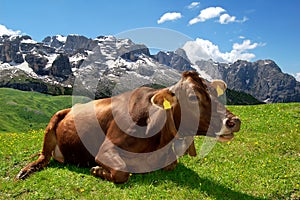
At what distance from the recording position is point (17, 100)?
195 m

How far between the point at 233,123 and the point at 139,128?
2.76m

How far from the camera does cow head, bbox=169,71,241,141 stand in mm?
8438

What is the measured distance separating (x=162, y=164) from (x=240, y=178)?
2.51 meters

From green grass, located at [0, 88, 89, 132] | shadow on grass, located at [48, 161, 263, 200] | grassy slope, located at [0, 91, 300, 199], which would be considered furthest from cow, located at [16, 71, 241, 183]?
green grass, located at [0, 88, 89, 132]

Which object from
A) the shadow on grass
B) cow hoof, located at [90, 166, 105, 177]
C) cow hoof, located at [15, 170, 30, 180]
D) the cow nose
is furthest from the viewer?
cow hoof, located at [15, 170, 30, 180]

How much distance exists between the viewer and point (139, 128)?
31.7ft

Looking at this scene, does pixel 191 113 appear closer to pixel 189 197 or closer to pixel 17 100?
pixel 189 197

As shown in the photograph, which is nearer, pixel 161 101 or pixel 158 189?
pixel 161 101

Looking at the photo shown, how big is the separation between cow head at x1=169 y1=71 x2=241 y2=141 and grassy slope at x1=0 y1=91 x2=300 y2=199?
186 centimetres

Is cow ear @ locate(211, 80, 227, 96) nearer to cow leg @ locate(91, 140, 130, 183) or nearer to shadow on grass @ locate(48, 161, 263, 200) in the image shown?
shadow on grass @ locate(48, 161, 263, 200)

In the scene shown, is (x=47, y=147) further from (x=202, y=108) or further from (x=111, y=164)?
(x=202, y=108)

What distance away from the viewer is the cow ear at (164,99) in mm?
8834

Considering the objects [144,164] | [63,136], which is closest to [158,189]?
[144,164]

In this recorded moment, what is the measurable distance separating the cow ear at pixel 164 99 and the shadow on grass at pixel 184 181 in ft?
8.22
